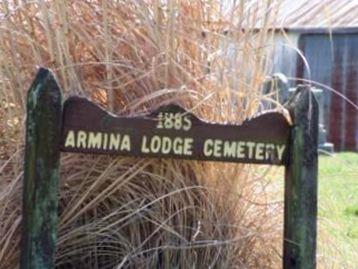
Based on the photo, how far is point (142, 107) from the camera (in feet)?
10.9

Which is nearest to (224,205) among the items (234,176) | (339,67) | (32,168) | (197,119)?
(234,176)

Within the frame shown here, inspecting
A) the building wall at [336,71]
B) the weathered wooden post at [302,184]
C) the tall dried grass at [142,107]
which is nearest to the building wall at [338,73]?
the building wall at [336,71]

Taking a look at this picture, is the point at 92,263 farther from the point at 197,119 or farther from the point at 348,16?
the point at 348,16

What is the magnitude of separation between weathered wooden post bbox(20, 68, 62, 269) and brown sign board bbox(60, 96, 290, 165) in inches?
1.6

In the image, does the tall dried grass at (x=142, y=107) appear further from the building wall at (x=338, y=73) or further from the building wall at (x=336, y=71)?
the building wall at (x=338, y=73)

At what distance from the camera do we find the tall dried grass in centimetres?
329

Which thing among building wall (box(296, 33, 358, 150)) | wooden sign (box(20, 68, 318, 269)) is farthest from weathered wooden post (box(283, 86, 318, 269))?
building wall (box(296, 33, 358, 150))

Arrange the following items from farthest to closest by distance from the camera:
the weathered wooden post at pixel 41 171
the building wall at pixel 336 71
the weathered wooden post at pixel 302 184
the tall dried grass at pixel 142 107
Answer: the building wall at pixel 336 71 < the tall dried grass at pixel 142 107 < the weathered wooden post at pixel 302 184 < the weathered wooden post at pixel 41 171

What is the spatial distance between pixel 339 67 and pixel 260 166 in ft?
44.0

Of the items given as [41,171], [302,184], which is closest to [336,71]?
[302,184]

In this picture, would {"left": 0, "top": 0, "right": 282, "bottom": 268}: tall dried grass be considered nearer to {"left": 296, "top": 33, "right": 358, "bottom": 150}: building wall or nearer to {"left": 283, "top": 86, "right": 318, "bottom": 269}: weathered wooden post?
{"left": 283, "top": 86, "right": 318, "bottom": 269}: weathered wooden post

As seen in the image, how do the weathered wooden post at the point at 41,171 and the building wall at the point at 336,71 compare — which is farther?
the building wall at the point at 336,71

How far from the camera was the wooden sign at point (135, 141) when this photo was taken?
3.01 metres

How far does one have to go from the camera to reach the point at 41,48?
337cm
